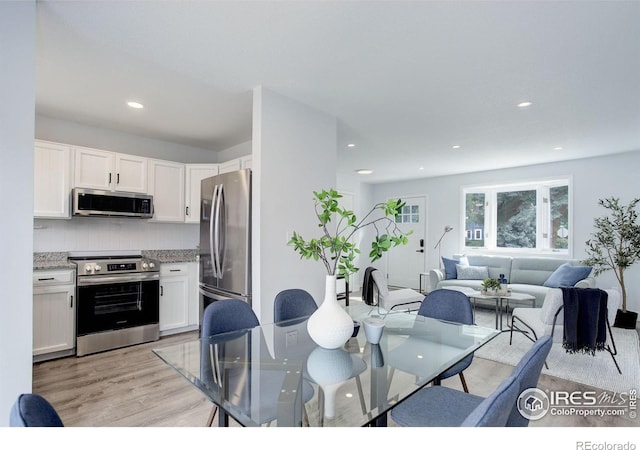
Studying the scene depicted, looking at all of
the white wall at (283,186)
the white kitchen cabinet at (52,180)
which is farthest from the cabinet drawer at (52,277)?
the white wall at (283,186)

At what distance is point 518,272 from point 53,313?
639cm

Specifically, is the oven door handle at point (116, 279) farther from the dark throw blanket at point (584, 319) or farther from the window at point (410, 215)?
the window at point (410, 215)

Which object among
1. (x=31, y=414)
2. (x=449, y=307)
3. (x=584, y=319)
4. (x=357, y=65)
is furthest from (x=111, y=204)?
(x=584, y=319)

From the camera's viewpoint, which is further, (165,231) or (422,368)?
(165,231)

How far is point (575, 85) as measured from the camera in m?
2.79

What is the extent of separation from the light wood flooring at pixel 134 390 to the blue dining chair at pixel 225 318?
0.57 m

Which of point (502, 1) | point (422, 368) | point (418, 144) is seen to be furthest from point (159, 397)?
point (418, 144)

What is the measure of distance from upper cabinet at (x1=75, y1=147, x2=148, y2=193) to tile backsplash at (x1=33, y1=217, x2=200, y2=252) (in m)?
0.49

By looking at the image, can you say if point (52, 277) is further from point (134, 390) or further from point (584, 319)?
point (584, 319)

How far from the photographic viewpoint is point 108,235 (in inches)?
162

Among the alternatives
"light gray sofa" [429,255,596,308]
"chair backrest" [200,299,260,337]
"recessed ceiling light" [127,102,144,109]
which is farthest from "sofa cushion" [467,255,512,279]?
"recessed ceiling light" [127,102,144,109]

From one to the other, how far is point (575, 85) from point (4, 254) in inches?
161

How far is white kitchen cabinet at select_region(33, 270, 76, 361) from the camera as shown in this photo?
312 centimetres
